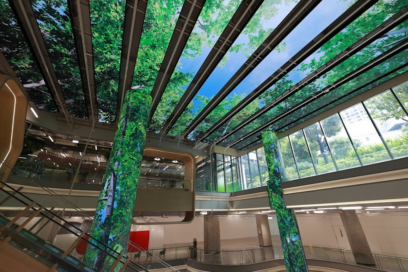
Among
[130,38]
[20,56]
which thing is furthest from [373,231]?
[20,56]

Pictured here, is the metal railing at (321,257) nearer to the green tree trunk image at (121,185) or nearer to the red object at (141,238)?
the red object at (141,238)

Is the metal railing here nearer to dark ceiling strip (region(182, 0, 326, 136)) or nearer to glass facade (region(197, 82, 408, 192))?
glass facade (region(197, 82, 408, 192))

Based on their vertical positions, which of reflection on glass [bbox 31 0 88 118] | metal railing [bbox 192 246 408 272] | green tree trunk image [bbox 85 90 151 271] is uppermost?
reflection on glass [bbox 31 0 88 118]

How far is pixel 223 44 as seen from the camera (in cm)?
549

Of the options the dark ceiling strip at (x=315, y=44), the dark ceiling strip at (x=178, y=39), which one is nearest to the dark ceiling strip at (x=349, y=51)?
the dark ceiling strip at (x=315, y=44)

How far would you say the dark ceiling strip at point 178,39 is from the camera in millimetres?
4748

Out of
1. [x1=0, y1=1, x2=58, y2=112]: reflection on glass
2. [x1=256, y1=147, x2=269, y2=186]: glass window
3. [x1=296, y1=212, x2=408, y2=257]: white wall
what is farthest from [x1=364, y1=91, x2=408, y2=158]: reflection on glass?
[x1=0, y1=1, x2=58, y2=112]: reflection on glass

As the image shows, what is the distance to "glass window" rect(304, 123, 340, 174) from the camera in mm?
9531

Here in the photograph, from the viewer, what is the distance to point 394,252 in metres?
11.9

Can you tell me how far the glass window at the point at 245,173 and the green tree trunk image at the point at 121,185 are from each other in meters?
10.1

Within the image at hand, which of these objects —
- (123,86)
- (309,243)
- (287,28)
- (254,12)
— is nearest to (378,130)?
(287,28)

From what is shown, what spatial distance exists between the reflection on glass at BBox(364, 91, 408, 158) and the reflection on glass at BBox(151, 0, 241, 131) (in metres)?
8.40

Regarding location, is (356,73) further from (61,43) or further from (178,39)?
(61,43)

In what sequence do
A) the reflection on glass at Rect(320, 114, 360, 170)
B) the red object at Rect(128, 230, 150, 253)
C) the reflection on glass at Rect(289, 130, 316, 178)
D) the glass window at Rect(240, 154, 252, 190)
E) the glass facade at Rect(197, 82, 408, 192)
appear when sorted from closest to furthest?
the glass facade at Rect(197, 82, 408, 192), the reflection on glass at Rect(320, 114, 360, 170), the reflection on glass at Rect(289, 130, 316, 178), the glass window at Rect(240, 154, 252, 190), the red object at Rect(128, 230, 150, 253)
